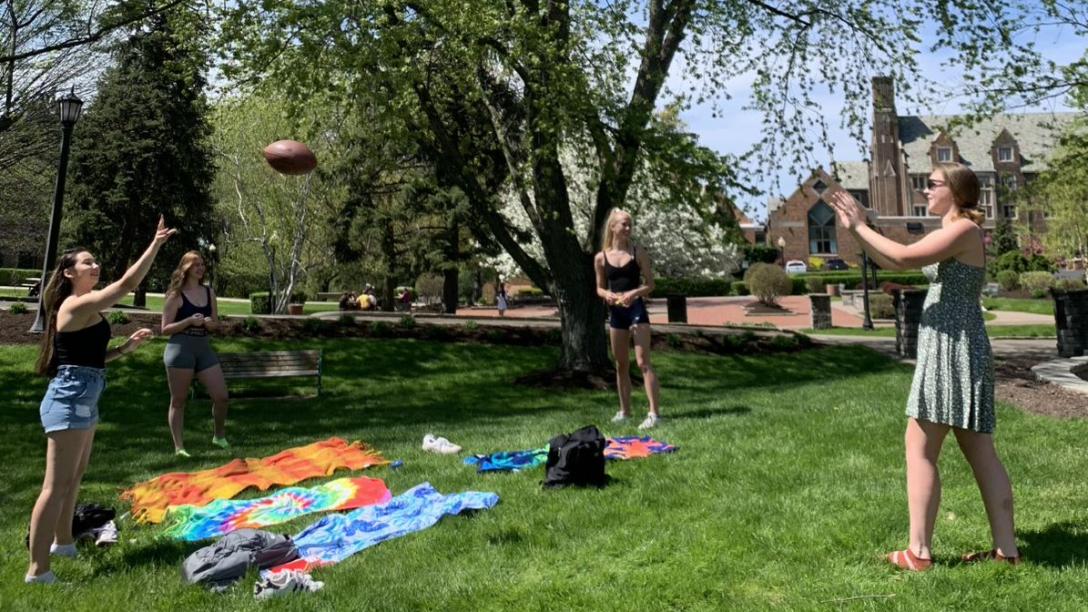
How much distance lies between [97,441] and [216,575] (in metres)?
6.40

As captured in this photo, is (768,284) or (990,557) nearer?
(990,557)

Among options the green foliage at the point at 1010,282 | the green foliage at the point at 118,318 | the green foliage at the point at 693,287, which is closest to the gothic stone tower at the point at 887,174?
the green foliage at the point at 693,287

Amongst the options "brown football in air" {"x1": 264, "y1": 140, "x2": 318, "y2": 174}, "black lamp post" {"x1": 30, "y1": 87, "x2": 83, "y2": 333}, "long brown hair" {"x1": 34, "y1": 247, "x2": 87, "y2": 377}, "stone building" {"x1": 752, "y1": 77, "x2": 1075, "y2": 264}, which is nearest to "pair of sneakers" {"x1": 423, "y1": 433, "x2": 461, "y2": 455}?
"long brown hair" {"x1": 34, "y1": 247, "x2": 87, "y2": 377}

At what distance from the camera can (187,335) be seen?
25.1 feet

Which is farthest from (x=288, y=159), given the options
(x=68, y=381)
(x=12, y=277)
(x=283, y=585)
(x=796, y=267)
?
(x=796, y=267)

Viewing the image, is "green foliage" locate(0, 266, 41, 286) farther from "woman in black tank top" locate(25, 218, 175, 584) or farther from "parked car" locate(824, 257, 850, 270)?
"parked car" locate(824, 257, 850, 270)

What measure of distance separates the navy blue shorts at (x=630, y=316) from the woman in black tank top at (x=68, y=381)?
14.8 ft

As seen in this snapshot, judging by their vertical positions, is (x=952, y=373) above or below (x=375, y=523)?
above

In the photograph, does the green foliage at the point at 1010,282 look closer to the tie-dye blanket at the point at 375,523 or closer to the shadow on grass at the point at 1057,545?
the shadow on grass at the point at 1057,545

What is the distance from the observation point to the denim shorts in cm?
404

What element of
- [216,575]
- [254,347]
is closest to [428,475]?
[216,575]

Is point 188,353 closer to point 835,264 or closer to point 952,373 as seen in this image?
point 952,373

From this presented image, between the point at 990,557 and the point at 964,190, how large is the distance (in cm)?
177

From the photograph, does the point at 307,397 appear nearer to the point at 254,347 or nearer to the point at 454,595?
the point at 254,347
